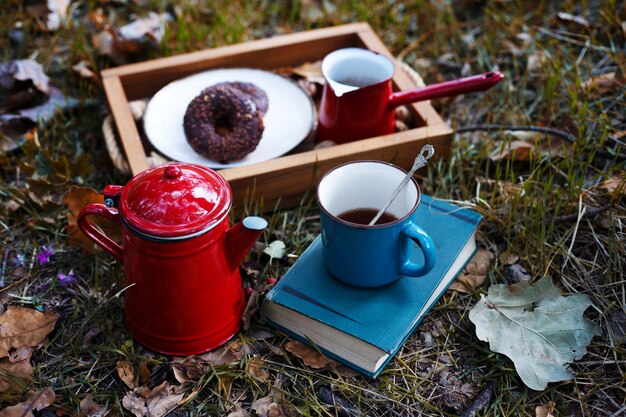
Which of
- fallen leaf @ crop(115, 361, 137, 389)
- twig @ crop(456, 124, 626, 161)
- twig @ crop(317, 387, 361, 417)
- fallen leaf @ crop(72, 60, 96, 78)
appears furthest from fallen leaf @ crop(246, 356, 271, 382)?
fallen leaf @ crop(72, 60, 96, 78)

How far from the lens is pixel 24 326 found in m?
1.45

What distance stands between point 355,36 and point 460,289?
0.94 metres

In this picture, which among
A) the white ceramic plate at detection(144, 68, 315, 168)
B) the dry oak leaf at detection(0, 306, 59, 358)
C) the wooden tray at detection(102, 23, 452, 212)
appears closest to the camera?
the dry oak leaf at detection(0, 306, 59, 358)

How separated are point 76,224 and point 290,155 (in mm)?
540

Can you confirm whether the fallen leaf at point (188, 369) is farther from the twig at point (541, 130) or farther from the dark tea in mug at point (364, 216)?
the twig at point (541, 130)

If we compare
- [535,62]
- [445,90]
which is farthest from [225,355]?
[535,62]

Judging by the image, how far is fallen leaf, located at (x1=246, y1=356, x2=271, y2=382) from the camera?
4.52ft

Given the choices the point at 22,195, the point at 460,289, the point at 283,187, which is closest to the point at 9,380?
the point at 22,195

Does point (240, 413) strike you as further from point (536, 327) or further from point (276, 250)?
point (536, 327)

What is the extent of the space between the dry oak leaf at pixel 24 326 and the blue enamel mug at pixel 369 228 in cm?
61

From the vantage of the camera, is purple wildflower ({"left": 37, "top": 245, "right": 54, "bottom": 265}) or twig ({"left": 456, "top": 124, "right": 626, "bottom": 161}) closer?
purple wildflower ({"left": 37, "top": 245, "right": 54, "bottom": 265})

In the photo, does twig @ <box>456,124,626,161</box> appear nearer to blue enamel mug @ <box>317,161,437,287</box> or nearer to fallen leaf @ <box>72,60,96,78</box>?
blue enamel mug @ <box>317,161,437,287</box>

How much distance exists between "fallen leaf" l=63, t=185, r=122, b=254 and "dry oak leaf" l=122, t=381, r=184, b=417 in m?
0.43

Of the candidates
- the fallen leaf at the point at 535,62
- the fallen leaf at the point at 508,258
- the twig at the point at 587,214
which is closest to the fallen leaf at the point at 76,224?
the fallen leaf at the point at 508,258
